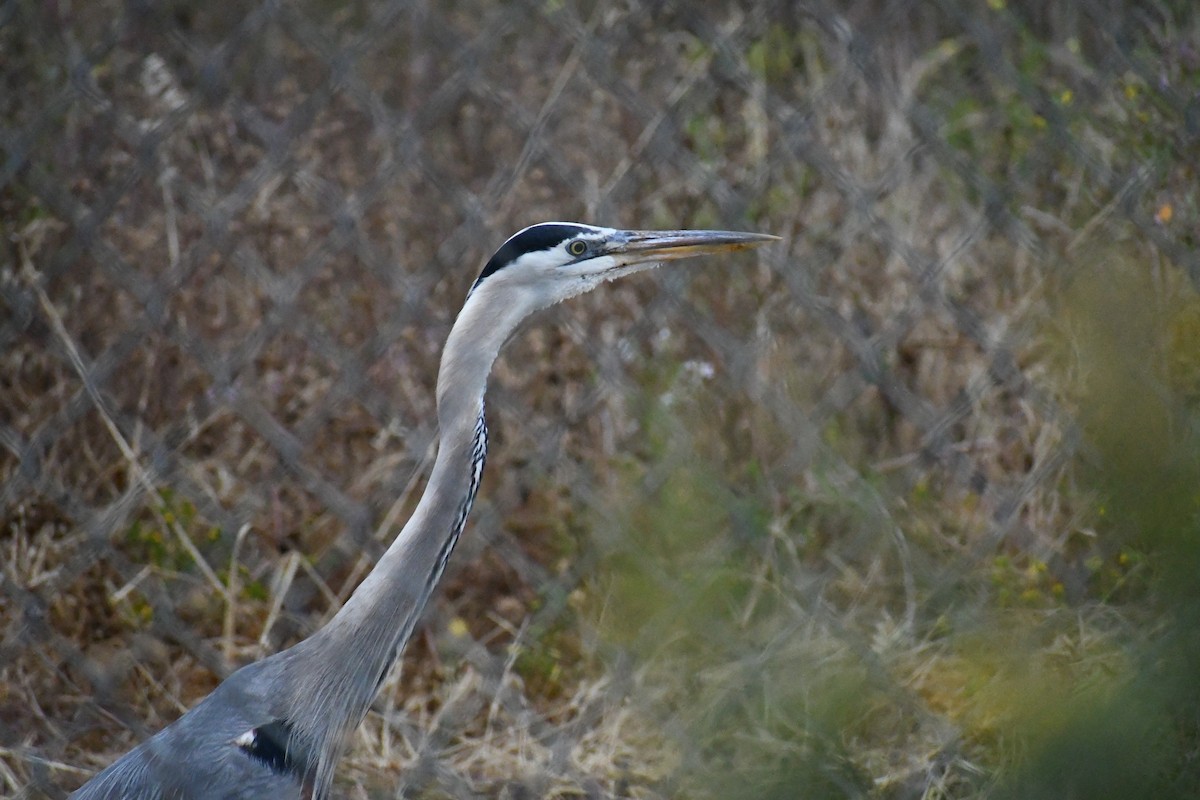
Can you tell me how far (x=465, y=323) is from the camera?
1.71 metres

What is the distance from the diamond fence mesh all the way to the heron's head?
7cm

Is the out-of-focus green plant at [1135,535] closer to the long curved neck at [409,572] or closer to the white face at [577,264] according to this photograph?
the long curved neck at [409,572]

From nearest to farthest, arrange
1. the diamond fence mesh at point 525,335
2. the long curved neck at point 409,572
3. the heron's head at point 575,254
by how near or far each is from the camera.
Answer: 1. the diamond fence mesh at point 525,335
2. the long curved neck at point 409,572
3. the heron's head at point 575,254

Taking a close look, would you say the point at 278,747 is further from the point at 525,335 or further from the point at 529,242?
the point at 525,335

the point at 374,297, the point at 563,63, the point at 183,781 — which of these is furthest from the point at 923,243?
the point at 183,781

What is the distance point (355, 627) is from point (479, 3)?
95.2 inches

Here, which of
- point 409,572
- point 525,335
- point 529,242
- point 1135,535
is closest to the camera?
point 1135,535

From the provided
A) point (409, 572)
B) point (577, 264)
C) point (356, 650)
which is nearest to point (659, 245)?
point (577, 264)

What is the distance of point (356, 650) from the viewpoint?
1.70m

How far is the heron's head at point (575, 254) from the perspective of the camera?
5.87 feet

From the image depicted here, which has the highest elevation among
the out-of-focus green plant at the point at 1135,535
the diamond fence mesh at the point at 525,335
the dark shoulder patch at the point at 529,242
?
the out-of-focus green plant at the point at 1135,535

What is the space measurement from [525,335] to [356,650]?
1531 mm

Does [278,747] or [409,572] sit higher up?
[409,572]

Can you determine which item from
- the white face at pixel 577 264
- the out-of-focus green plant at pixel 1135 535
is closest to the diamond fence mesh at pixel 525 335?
the white face at pixel 577 264
